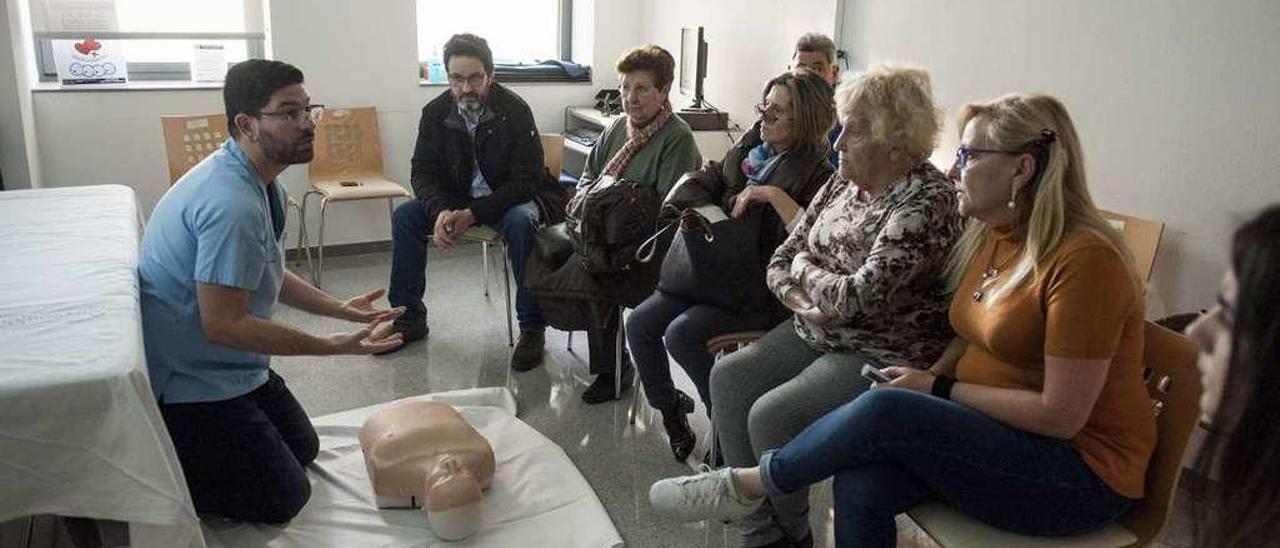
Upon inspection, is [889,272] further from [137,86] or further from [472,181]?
[137,86]

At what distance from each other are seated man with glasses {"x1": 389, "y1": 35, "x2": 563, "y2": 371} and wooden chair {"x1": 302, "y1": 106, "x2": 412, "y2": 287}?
0.66 m

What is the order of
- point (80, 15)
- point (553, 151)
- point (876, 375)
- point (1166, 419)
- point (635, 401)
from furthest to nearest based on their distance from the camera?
point (80, 15) < point (553, 151) < point (635, 401) < point (876, 375) < point (1166, 419)

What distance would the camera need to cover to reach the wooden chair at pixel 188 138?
3797mm

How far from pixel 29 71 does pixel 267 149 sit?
2.57 m

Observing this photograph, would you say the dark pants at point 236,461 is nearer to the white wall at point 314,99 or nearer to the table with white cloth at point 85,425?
the table with white cloth at point 85,425

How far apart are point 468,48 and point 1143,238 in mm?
2278

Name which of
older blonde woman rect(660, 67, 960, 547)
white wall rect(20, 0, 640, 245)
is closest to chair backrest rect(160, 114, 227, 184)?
white wall rect(20, 0, 640, 245)

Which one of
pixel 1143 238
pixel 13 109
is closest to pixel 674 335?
pixel 1143 238

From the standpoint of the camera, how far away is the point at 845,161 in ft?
6.52

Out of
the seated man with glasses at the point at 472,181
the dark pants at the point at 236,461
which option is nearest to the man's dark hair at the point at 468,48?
the seated man with glasses at the point at 472,181

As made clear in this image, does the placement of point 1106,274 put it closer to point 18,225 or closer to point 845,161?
point 845,161

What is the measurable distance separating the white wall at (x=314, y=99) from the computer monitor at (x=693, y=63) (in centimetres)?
77

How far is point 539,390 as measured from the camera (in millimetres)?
3072

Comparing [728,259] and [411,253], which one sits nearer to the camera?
[728,259]
